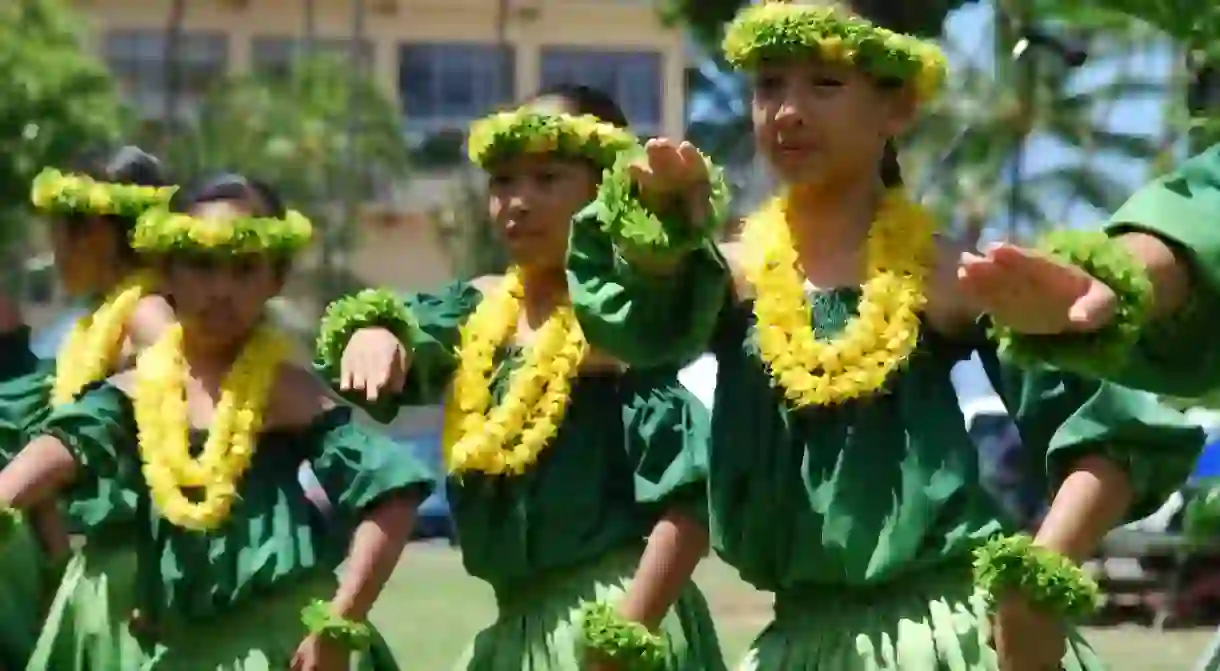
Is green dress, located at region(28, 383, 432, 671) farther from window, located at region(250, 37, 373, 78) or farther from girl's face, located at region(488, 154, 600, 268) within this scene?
window, located at region(250, 37, 373, 78)

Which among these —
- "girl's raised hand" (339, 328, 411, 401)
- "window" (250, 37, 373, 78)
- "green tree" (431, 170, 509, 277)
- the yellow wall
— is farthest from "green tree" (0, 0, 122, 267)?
the yellow wall

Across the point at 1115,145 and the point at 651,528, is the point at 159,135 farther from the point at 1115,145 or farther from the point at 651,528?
the point at 651,528

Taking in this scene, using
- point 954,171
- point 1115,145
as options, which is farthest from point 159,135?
point 1115,145

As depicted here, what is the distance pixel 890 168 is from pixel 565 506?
0.99m

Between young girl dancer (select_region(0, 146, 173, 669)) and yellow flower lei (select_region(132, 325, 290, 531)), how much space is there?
66 centimetres

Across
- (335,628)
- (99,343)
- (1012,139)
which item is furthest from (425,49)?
(335,628)

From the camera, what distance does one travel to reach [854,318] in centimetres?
326

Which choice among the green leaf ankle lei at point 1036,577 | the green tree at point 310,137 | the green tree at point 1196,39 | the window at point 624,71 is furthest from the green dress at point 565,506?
the window at point 624,71

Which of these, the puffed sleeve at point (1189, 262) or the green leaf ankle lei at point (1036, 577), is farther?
the green leaf ankle lei at point (1036, 577)

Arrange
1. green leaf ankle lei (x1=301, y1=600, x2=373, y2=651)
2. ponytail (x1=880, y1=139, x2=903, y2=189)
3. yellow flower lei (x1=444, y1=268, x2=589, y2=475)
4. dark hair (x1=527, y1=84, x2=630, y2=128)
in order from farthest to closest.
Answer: dark hair (x1=527, y1=84, x2=630, y2=128)
yellow flower lei (x1=444, y1=268, x2=589, y2=475)
green leaf ankle lei (x1=301, y1=600, x2=373, y2=651)
ponytail (x1=880, y1=139, x2=903, y2=189)

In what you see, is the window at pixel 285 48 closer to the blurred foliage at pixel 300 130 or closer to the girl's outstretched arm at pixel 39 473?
the blurred foliage at pixel 300 130

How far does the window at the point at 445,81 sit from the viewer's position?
43.3 meters

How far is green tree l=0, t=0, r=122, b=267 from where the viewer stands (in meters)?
19.6

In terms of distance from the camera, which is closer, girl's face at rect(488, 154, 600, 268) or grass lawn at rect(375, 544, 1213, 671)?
girl's face at rect(488, 154, 600, 268)
